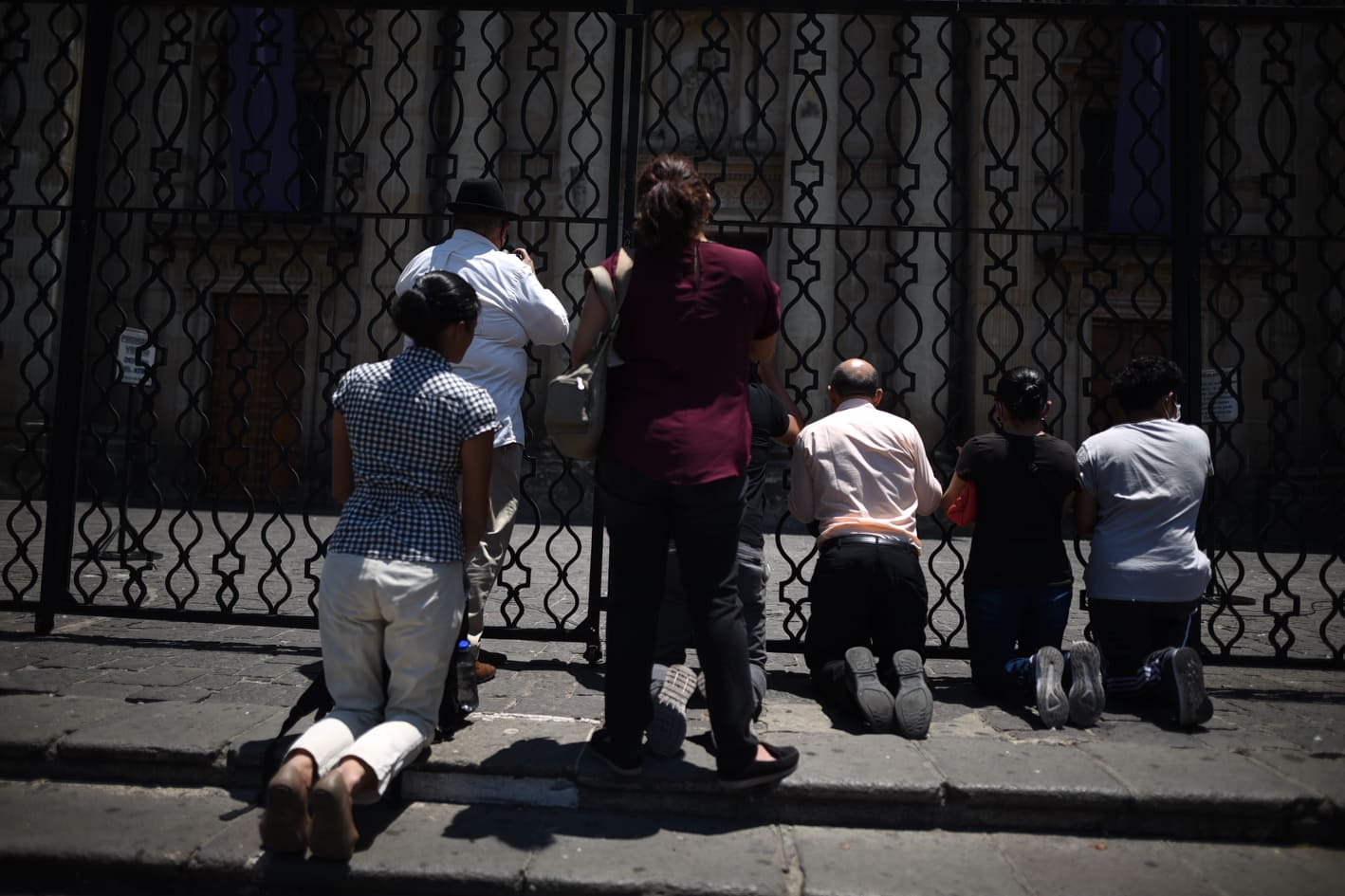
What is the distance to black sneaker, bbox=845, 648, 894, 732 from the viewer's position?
3.77 metres

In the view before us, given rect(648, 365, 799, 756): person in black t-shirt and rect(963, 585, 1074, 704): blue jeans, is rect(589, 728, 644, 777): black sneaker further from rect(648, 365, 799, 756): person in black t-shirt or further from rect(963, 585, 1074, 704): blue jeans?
rect(963, 585, 1074, 704): blue jeans

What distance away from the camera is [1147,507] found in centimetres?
436

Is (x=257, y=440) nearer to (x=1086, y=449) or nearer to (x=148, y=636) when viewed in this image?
(x=148, y=636)

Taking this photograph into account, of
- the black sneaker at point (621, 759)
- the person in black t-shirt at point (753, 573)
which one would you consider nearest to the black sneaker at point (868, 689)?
the person in black t-shirt at point (753, 573)

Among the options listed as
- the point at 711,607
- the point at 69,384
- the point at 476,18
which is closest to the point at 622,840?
the point at 711,607

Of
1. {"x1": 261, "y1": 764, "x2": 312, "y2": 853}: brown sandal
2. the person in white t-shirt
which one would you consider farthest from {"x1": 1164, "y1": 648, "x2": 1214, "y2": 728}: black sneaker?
{"x1": 261, "y1": 764, "x2": 312, "y2": 853}: brown sandal

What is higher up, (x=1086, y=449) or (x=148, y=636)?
(x=1086, y=449)

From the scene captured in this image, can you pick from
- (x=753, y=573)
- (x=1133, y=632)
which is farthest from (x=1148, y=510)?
(x=753, y=573)

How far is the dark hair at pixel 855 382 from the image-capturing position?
14.7 feet

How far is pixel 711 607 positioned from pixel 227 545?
12.0 ft

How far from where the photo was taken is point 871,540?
4172 millimetres

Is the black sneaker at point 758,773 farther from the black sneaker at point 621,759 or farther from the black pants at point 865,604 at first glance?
the black pants at point 865,604

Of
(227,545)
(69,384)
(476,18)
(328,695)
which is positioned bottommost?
(328,695)

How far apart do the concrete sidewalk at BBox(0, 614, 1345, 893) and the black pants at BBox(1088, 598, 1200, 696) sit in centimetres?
33
